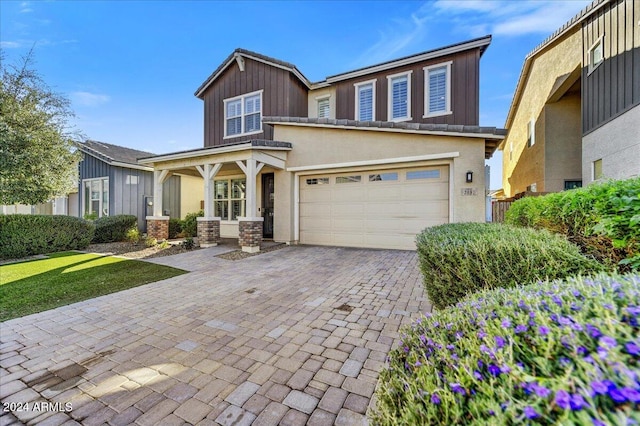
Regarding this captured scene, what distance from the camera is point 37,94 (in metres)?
8.73

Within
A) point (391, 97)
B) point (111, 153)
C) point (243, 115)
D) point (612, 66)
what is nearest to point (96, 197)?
point (111, 153)

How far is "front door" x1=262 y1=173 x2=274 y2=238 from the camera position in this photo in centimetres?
1126

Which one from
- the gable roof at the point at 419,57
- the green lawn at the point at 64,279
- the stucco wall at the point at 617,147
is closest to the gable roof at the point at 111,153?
the green lawn at the point at 64,279

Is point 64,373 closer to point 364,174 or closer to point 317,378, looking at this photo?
point 317,378

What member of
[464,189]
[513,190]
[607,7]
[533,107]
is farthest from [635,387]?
[513,190]

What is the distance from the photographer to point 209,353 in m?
2.85

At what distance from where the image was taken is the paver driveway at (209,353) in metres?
2.08

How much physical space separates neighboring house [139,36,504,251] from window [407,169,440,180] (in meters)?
0.03

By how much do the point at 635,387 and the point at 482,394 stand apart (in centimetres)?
36

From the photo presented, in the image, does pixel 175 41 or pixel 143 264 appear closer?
pixel 143 264

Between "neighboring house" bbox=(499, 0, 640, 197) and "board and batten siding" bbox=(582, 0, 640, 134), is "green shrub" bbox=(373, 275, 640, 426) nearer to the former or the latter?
"neighboring house" bbox=(499, 0, 640, 197)

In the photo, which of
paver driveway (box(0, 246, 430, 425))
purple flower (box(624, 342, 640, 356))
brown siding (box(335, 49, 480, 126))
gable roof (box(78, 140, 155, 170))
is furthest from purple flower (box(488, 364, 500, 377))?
gable roof (box(78, 140, 155, 170))

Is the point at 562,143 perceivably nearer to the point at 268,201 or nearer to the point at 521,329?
the point at 268,201

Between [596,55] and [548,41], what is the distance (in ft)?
11.0
